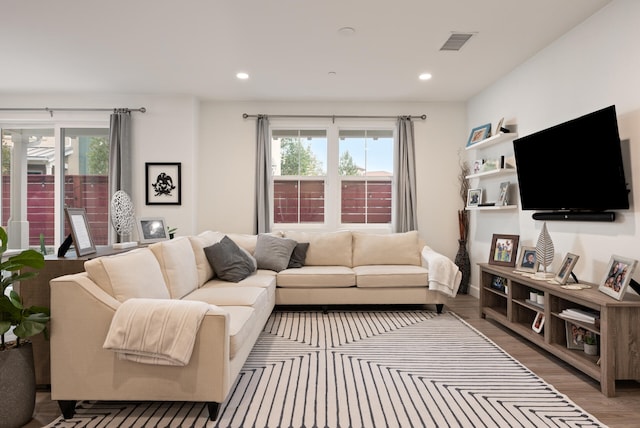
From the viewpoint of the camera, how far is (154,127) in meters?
4.71

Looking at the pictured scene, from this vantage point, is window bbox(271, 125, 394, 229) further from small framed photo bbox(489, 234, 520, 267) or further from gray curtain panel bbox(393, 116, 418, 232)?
small framed photo bbox(489, 234, 520, 267)

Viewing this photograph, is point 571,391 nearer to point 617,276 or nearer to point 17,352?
point 617,276

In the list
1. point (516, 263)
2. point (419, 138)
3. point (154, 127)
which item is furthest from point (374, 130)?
point (154, 127)

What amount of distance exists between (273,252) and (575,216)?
2.87 metres

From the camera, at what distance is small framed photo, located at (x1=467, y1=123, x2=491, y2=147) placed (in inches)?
165

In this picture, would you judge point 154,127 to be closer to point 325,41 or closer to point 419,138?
Answer: point 325,41

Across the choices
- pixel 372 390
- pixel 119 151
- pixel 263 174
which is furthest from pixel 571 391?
pixel 119 151

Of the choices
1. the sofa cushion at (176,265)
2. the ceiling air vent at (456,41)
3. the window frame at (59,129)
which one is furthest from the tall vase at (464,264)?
the window frame at (59,129)

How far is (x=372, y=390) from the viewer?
2.21m

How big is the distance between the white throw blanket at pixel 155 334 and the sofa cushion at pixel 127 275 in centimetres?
20

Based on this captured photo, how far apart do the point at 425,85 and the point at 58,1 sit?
3.65 metres

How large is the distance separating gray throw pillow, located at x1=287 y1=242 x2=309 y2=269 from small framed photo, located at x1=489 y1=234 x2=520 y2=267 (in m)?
2.06

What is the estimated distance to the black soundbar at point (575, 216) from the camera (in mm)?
2619

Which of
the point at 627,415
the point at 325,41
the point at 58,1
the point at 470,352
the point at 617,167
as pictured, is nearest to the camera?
the point at 627,415
